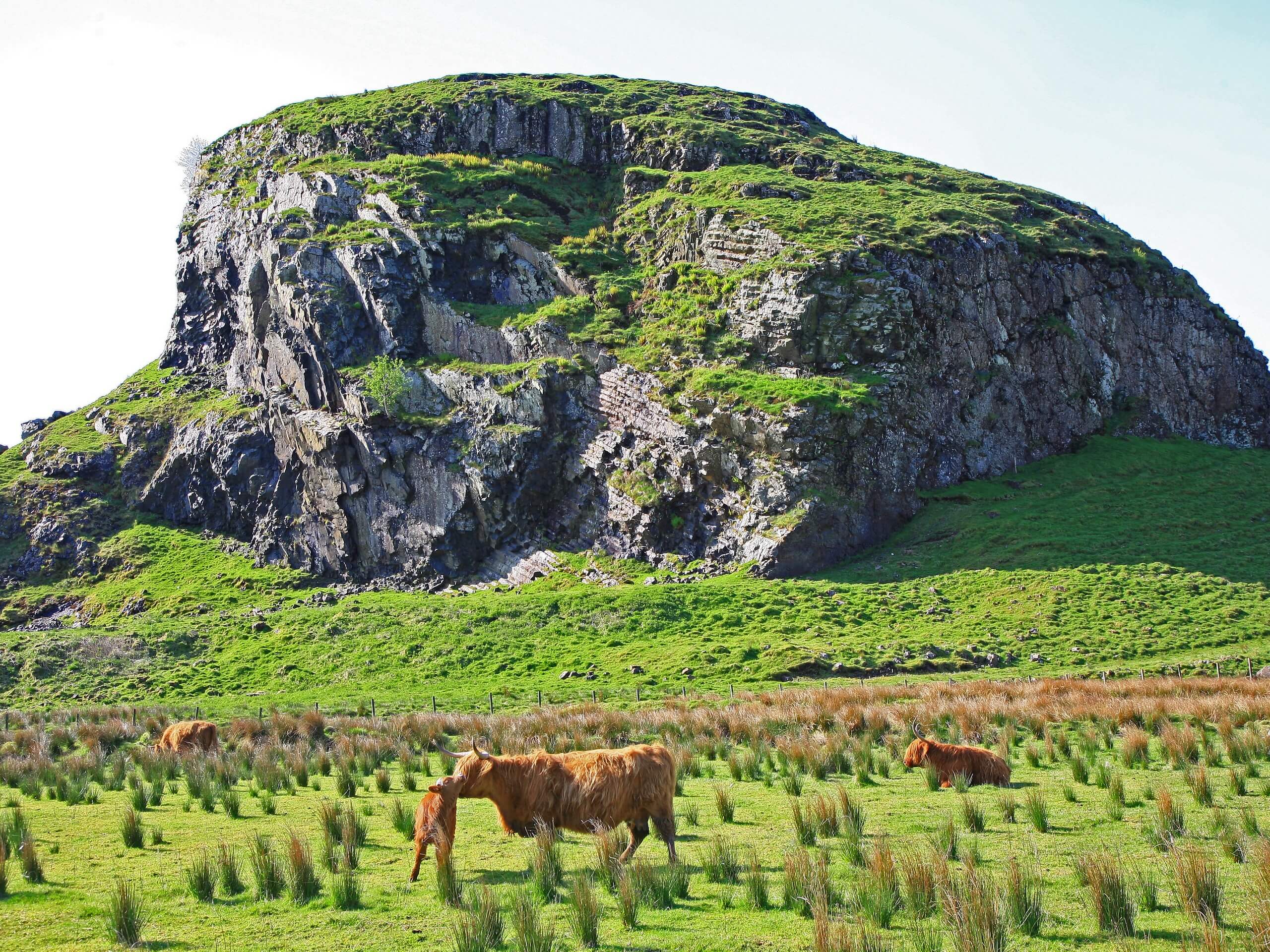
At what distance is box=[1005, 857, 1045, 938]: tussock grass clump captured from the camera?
7824mm

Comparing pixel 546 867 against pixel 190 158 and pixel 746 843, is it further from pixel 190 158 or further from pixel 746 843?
pixel 190 158

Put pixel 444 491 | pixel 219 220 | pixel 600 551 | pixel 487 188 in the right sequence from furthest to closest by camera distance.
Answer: pixel 219 220
pixel 487 188
pixel 444 491
pixel 600 551

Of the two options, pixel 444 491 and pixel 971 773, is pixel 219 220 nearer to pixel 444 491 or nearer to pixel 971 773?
pixel 444 491

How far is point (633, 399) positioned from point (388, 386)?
52.3 ft

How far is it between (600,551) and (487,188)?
32745mm

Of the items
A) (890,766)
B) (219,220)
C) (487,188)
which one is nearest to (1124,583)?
(890,766)

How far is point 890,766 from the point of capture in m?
16.8

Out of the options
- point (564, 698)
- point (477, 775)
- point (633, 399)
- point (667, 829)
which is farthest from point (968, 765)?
point (633, 399)

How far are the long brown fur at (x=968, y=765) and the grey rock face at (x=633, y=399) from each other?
110 feet

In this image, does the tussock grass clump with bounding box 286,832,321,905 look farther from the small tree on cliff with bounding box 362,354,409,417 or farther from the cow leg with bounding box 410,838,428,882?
the small tree on cliff with bounding box 362,354,409,417

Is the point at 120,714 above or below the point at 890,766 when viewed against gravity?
below

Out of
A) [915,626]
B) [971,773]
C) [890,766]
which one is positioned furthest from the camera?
[915,626]

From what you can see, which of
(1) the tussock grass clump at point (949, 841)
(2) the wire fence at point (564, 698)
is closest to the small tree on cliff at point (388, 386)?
(2) the wire fence at point (564, 698)

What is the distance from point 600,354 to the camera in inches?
2347
